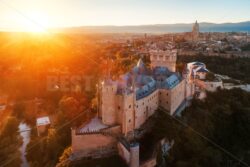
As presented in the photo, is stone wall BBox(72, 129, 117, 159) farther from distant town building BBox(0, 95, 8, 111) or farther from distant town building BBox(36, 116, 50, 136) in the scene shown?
distant town building BBox(0, 95, 8, 111)

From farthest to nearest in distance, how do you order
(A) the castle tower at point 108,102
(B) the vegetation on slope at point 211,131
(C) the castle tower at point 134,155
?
(B) the vegetation on slope at point 211,131, (A) the castle tower at point 108,102, (C) the castle tower at point 134,155

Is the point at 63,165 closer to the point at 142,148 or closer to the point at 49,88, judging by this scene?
the point at 142,148

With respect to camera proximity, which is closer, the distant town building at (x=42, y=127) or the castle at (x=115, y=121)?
the castle at (x=115, y=121)

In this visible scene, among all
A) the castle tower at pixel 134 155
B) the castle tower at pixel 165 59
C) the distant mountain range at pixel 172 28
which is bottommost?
the castle tower at pixel 134 155

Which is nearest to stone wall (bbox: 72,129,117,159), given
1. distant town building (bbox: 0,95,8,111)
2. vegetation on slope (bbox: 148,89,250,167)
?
vegetation on slope (bbox: 148,89,250,167)

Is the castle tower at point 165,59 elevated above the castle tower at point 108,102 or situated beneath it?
elevated above

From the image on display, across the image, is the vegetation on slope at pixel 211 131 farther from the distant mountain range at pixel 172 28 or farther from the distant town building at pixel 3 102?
the distant mountain range at pixel 172 28

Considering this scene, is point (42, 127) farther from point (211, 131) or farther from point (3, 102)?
point (211, 131)

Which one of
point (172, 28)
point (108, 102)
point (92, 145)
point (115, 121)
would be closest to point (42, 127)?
point (92, 145)

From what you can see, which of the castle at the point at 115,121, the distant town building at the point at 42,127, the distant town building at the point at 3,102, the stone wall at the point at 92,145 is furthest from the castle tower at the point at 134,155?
the distant town building at the point at 3,102

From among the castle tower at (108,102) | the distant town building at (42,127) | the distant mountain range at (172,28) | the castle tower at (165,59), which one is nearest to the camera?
the castle tower at (108,102)
